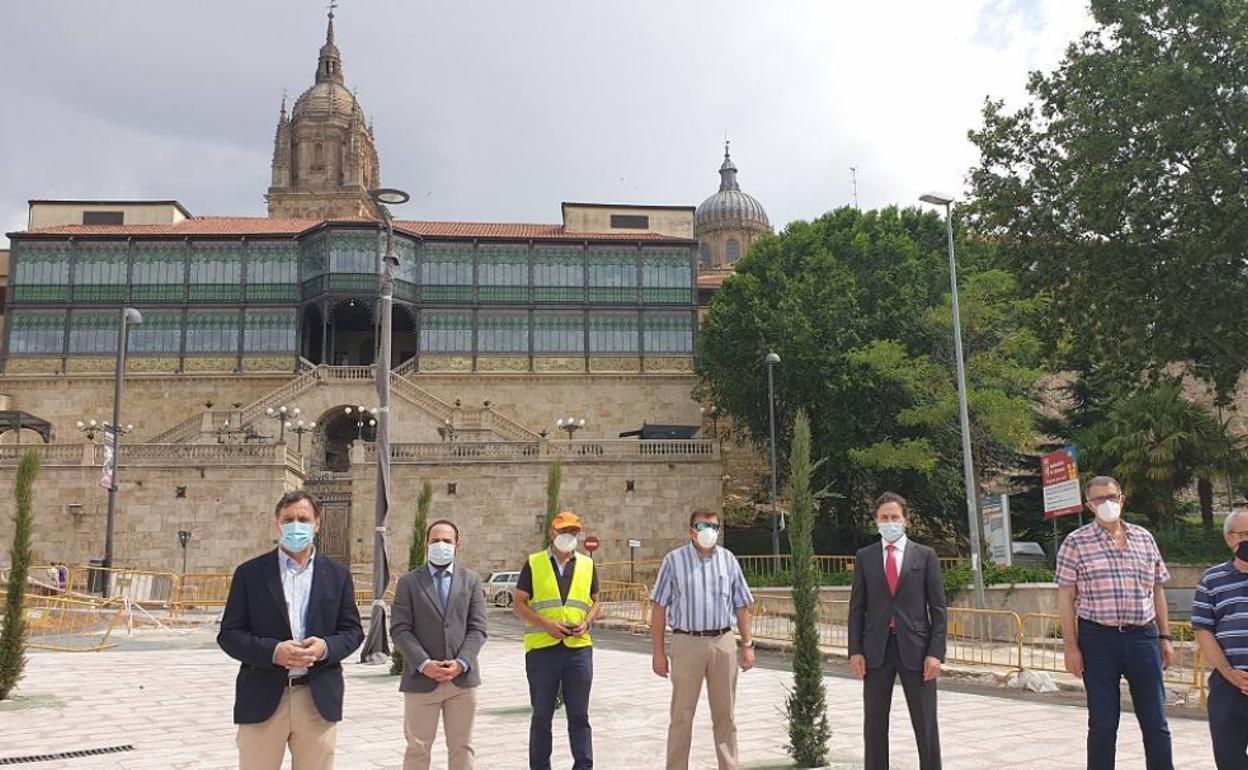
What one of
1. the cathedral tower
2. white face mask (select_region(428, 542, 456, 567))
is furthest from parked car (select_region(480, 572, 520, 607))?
the cathedral tower

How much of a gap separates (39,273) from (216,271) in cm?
780

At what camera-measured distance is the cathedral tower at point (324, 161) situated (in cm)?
6788

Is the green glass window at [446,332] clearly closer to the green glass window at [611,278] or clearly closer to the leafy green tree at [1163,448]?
the green glass window at [611,278]

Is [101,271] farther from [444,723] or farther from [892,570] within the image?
[892,570]

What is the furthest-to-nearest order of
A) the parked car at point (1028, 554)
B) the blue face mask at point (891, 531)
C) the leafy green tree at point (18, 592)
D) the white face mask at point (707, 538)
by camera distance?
1. the parked car at point (1028, 554)
2. the leafy green tree at point (18, 592)
3. the white face mask at point (707, 538)
4. the blue face mask at point (891, 531)

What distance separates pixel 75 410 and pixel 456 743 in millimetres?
44002

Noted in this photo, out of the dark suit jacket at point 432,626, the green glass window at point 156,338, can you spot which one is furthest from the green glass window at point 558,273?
the dark suit jacket at point 432,626

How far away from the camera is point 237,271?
45406 millimetres

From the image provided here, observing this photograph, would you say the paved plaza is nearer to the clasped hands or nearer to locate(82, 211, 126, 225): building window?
the clasped hands

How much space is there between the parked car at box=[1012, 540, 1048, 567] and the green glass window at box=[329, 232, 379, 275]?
28692mm

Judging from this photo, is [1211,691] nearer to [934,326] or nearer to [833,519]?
[934,326]

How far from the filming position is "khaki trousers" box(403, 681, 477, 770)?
5980 mm

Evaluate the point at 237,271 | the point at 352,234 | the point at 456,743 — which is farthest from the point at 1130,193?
the point at 237,271

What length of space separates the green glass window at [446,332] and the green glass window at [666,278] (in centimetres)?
839
